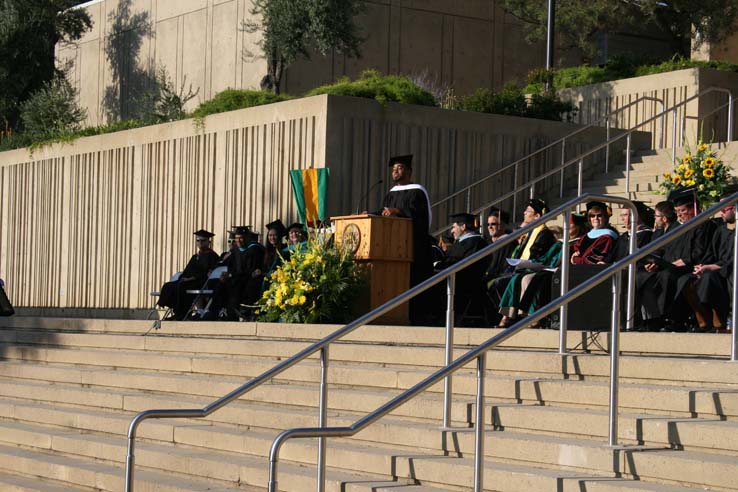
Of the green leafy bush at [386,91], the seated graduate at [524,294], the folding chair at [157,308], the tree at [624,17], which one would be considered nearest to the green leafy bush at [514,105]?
the green leafy bush at [386,91]

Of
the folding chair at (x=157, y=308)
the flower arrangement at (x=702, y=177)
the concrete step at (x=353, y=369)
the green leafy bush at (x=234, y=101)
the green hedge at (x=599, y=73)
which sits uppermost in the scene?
the green hedge at (x=599, y=73)

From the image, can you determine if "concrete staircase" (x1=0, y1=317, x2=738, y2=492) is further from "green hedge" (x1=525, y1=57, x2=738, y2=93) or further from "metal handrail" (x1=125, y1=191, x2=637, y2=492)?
"green hedge" (x1=525, y1=57, x2=738, y2=93)

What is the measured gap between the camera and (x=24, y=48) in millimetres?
30406

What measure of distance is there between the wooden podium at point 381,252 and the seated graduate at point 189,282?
14.1 feet

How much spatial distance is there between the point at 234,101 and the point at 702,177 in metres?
7.26

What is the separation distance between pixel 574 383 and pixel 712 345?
895 mm

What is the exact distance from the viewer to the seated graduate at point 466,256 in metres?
12.1

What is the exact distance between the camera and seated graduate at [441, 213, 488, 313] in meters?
12.1

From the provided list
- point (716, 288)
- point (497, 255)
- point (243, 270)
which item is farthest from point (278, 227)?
point (716, 288)

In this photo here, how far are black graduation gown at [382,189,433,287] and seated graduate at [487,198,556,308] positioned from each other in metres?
0.73

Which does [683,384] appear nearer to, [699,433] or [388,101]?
[699,433]

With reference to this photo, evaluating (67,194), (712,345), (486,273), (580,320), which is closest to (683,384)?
(712,345)

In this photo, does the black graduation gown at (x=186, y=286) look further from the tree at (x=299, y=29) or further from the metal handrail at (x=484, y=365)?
the metal handrail at (x=484, y=365)

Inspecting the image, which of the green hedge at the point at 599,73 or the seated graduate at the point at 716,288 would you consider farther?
the green hedge at the point at 599,73
